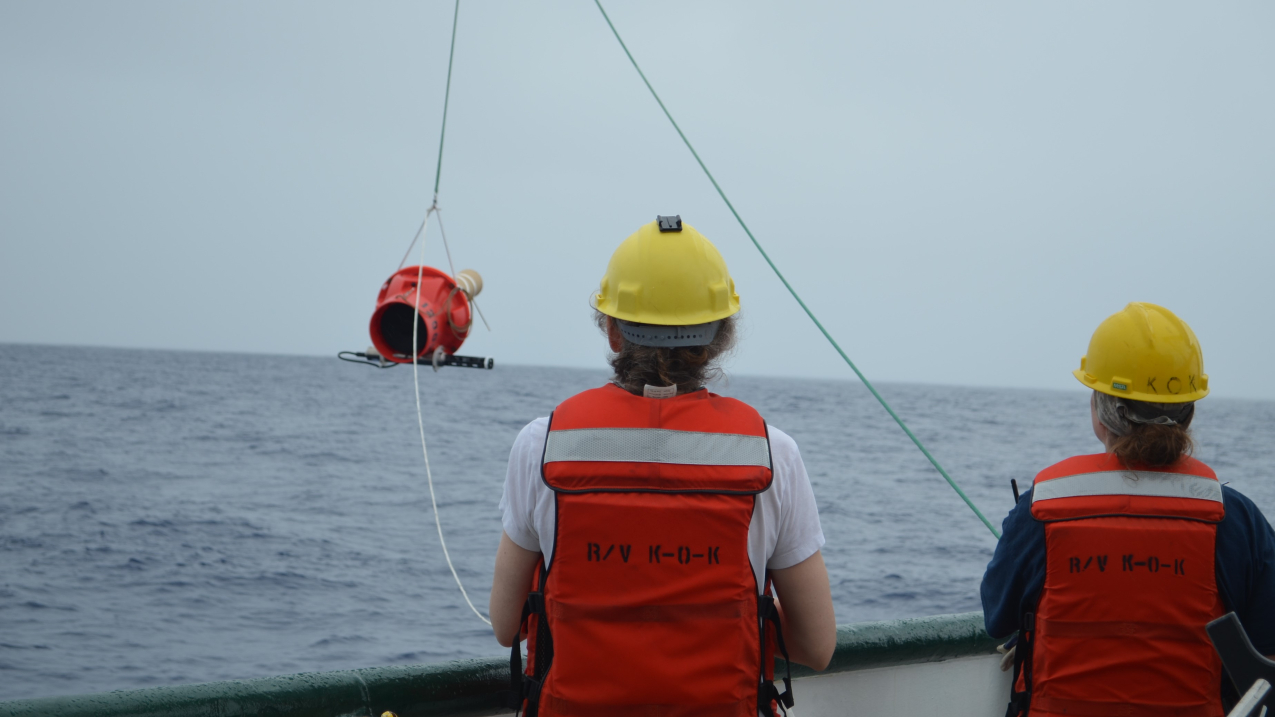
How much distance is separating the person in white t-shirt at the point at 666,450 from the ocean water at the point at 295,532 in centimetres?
119

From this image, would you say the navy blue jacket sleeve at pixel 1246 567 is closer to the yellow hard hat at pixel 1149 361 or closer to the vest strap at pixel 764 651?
the yellow hard hat at pixel 1149 361

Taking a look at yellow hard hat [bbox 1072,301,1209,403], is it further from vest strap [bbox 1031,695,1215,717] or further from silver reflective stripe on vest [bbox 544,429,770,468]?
silver reflective stripe on vest [bbox 544,429,770,468]

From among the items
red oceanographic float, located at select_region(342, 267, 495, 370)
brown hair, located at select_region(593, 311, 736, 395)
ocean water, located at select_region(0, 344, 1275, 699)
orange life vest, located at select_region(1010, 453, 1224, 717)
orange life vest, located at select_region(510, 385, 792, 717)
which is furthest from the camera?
ocean water, located at select_region(0, 344, 1275, 699)

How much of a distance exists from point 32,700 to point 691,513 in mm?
1181

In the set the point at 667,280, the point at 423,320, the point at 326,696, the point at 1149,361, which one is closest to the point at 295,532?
the point at 423,320

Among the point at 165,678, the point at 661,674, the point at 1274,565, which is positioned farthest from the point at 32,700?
the point at 165,678

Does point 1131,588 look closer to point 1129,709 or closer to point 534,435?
point 1129,709

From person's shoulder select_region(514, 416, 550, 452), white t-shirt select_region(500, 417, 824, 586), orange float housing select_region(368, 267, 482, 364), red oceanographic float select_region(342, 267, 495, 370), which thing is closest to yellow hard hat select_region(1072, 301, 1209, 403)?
white t-shirt select_region(500, 417, 824, 586)

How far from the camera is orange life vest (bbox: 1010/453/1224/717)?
1827 mm

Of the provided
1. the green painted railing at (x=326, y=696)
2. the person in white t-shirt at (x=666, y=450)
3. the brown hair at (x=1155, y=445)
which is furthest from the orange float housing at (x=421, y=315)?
the brown hair at (x=1155, y=445)

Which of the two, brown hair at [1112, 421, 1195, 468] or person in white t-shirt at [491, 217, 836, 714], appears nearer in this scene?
person in white t-shirt at [491, 217, 836, 714]

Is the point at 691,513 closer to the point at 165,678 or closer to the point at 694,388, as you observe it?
the point at 694,388

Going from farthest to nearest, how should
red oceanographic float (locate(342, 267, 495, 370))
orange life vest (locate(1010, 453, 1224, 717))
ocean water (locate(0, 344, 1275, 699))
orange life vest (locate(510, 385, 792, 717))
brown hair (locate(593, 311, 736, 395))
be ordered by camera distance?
ocean water (locate(0, 344, 1275, 699)), red oceanographic float (locate(342, 267, 495, 370)), orange life vest (locate(1010, 453, 1224, 717)), brown hair (locate(593, 311, 736, 395)), orange life vest (locate(510, 385, 792, 717))

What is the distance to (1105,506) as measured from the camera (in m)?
1.86
